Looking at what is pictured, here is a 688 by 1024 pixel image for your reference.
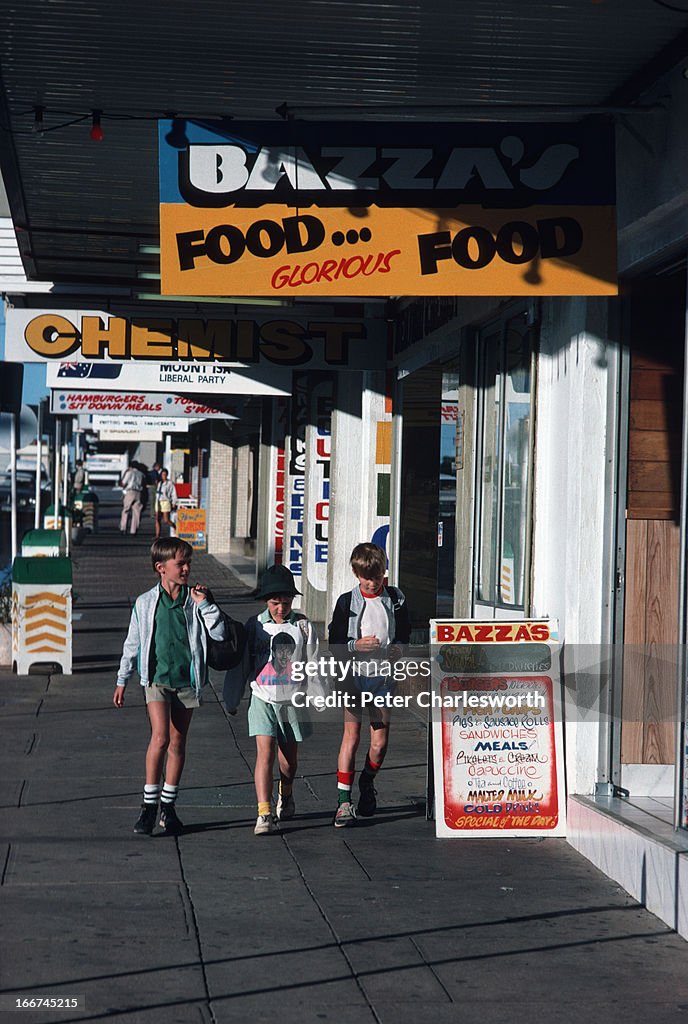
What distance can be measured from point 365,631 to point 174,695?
1144mm

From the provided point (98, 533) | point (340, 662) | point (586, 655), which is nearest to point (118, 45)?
point (340, 662)

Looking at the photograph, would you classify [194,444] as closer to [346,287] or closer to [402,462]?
[402,462]

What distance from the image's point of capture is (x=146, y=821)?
768cm

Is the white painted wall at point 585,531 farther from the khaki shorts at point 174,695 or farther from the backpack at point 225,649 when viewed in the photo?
the khaki shorts at point 174,695

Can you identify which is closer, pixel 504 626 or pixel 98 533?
pixel 504 626

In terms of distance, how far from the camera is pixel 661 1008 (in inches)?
206

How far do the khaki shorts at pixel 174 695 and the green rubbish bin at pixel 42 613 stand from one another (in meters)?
6.01

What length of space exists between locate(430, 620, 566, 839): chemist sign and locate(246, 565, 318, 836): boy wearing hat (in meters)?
Answer: 0.77

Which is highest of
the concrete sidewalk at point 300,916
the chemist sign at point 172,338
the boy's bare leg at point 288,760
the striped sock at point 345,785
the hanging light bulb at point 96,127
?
the hanging light bulb at point 96,127

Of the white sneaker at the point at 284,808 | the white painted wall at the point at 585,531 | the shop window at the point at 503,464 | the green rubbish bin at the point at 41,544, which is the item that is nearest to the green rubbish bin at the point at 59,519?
the green rubbish bin at the point at 41,544

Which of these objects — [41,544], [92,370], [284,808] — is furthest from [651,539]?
[41,544]

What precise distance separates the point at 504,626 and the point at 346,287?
2.17 meters

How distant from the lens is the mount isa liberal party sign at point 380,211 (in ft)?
22.8

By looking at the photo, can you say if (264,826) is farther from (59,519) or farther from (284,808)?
(59,519)
